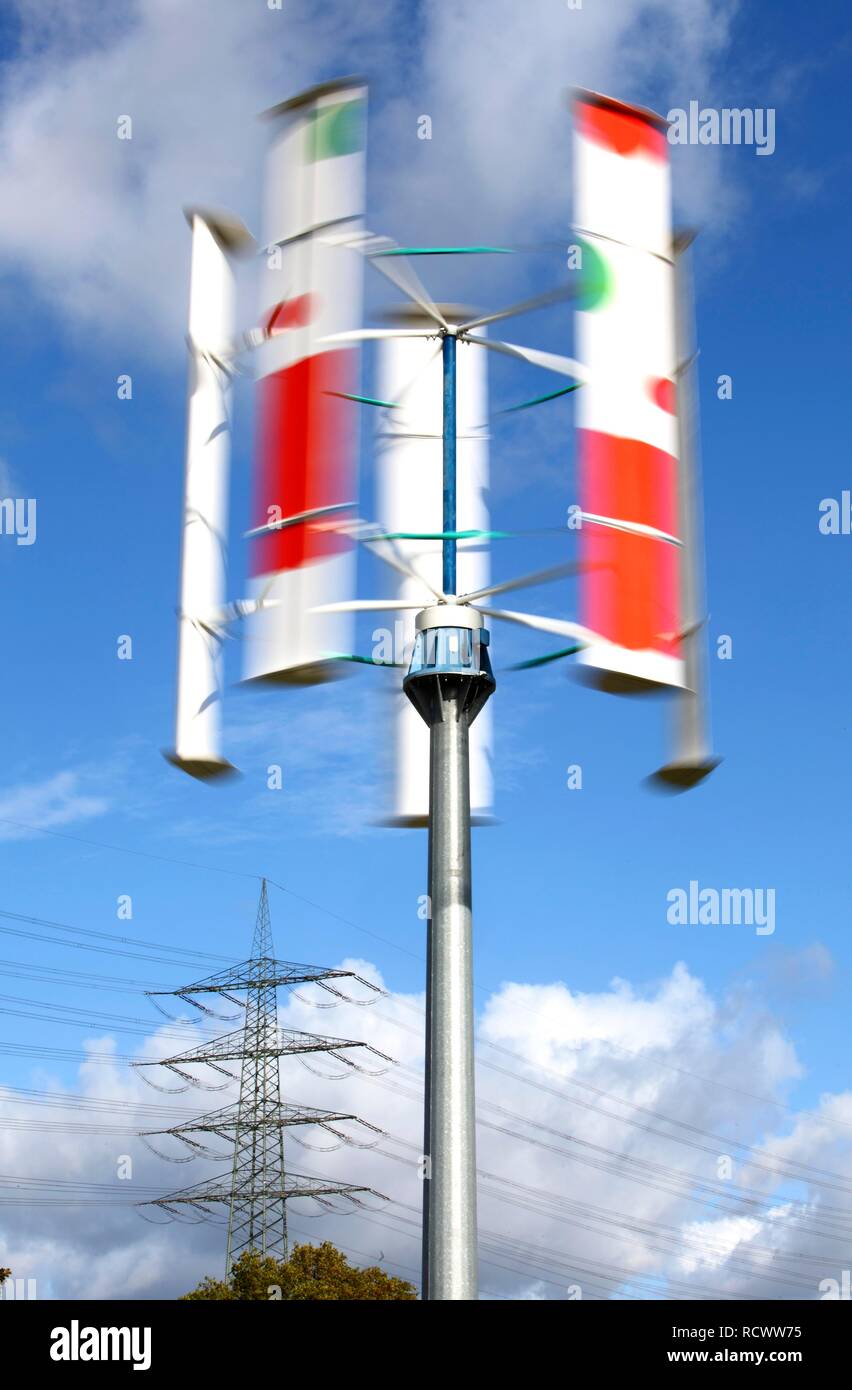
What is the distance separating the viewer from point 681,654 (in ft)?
64.4

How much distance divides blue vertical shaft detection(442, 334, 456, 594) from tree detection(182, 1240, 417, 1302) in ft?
164

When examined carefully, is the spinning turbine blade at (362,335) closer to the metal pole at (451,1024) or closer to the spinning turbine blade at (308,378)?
the spinning turbine blade at (308,378)

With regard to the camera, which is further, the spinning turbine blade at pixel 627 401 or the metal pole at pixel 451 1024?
the spinning turbine blade at pixel 627 401

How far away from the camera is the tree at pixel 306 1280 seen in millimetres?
66375

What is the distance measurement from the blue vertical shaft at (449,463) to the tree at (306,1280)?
4997 cm

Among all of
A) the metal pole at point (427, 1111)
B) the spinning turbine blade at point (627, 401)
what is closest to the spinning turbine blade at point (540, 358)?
the spinning turbine blade at point (627, 401)

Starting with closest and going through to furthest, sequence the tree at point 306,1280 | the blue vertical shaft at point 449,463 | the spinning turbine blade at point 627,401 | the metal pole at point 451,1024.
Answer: the metal pole at point 451,1024, the spinning turbine blade at point 627,401, the blue vertical shaft at point 449,463, the tree at point 306,1280

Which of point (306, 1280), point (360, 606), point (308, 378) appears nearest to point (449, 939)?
point (360, 606)

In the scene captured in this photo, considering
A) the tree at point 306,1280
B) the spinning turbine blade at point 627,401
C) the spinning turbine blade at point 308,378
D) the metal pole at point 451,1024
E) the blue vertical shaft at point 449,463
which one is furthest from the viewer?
the tree at point 306,1280

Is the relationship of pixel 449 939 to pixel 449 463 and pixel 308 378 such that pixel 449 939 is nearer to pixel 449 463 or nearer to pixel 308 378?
pixel 449 463

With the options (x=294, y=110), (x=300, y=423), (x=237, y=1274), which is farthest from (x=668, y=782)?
(x=237, y=1274)

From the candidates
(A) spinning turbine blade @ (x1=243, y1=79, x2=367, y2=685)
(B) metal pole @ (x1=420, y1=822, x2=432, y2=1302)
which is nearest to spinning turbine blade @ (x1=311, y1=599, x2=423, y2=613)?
(A) spinning turbine blade @ (x1=243, y1=79, x2=367, y2=685)
